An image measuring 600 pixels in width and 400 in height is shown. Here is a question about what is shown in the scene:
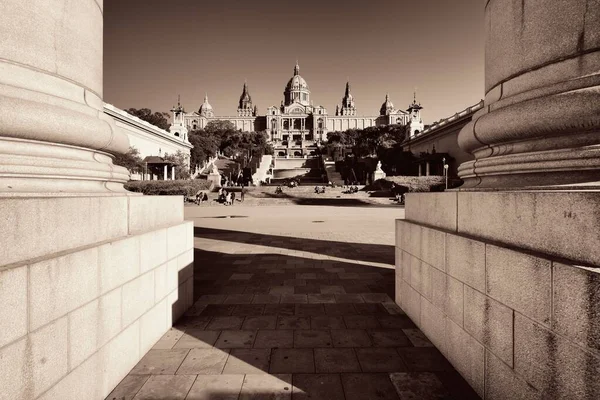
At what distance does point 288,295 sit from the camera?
216 inches

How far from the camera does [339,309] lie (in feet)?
16.0

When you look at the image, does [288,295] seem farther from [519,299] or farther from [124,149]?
[519,299]

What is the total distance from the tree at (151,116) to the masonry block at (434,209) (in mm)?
101723

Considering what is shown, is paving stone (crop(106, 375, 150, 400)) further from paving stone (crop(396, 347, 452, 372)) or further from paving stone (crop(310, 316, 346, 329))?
paving stone (crop(396, 347, 452, 372))

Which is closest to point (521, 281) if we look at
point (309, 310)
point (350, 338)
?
point (350, 338)

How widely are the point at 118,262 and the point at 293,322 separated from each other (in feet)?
7.45

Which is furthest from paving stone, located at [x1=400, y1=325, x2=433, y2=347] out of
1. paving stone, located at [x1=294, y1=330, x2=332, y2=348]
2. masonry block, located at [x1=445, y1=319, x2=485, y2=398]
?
paving stone, located at [x1=294, y1=330, x2=332, y2=348]

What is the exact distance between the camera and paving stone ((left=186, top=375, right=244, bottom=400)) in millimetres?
2818

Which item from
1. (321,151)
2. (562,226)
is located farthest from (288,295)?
(321,151)

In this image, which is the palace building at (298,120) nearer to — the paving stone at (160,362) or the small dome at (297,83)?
the small dome at (297,83)

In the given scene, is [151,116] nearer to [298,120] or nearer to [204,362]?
[298,120]

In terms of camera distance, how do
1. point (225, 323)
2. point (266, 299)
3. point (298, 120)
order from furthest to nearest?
point (298, 120) → point (266, 299) → point (225, 323)

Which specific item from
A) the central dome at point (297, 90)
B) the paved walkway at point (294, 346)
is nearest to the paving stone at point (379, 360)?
the paved walkway at point (294, 346)

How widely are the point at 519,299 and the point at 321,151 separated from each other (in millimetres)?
104263
